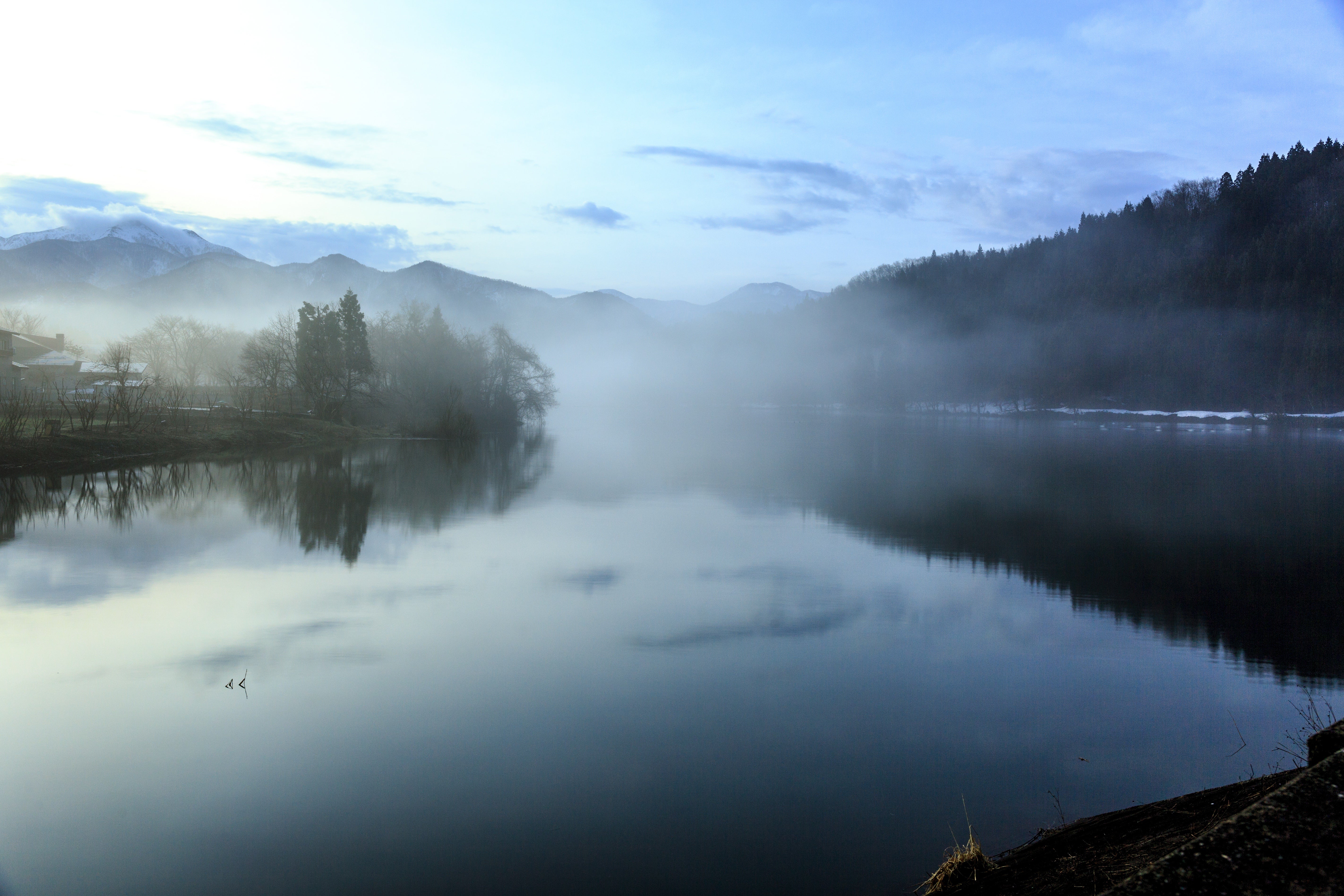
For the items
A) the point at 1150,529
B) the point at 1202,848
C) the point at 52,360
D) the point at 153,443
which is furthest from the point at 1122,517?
the point at 52,360

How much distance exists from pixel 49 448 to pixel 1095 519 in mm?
37764

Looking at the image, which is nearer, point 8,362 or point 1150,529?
point 1150,529

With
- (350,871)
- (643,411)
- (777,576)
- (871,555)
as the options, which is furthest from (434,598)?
(643,411)

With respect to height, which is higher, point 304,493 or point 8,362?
point 8,362

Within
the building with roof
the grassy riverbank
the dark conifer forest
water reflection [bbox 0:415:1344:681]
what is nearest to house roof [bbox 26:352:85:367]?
the building with roof

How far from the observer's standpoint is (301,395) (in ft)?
202

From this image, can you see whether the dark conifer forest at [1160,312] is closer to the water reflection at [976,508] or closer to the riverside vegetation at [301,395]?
the water reflection at [976,508]

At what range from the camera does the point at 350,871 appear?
19.5 ft

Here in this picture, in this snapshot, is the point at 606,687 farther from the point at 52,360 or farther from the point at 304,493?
the point at 52,360

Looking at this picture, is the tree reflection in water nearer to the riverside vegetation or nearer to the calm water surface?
the calm water surface

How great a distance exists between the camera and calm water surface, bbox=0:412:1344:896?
6.34 meters

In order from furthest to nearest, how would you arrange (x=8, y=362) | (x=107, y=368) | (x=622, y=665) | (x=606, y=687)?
(x=107, y=368)
(x=8, y=362)
(x=622, y=665)
(x=606, y=687)

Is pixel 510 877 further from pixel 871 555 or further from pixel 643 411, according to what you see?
pixel 643 411

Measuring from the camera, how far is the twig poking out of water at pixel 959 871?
5664mm
